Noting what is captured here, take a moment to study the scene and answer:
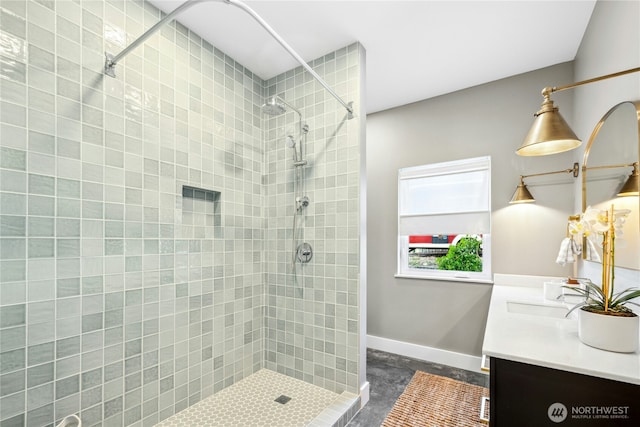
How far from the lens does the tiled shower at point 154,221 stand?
4.34 feet

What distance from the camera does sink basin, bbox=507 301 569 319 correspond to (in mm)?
1725

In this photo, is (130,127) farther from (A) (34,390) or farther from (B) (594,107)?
(B) (594,107)

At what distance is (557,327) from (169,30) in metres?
2.84

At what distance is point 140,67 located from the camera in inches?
68.7

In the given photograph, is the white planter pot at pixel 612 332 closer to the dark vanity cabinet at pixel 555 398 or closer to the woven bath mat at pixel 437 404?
the dark vanity cabinet at pixel 555 398

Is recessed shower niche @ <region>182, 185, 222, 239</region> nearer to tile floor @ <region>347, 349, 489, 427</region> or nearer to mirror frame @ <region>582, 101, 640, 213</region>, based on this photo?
tile floor @ <region>347, 349, 489, 427</region>

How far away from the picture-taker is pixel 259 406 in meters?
2.01

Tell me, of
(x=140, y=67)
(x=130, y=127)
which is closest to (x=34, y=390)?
(x=130, y=127)

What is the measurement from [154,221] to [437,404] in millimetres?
2386

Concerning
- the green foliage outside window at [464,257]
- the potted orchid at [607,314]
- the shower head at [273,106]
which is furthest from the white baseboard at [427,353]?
the shower head at [273,106]

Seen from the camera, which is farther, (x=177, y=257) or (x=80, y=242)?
(x=177, y=257)

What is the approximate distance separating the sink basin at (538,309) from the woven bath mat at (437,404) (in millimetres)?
802

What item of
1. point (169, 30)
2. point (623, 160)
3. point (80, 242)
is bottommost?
point (80, 242)

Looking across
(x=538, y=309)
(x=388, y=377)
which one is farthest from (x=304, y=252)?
(x=538, y=309)
